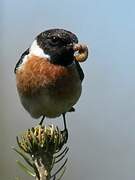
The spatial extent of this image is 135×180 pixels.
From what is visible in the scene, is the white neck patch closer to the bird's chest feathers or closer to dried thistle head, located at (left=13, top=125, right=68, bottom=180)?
the bird's chest feathers

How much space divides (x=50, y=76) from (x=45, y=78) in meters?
0.02

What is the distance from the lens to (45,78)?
2.12 meters

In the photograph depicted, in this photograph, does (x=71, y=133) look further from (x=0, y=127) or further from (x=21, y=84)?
(x=21, y=84)

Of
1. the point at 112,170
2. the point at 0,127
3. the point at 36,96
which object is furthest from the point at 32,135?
the point at 112,170

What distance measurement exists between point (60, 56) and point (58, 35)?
0.43 ft

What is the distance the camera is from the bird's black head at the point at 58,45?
2.05m

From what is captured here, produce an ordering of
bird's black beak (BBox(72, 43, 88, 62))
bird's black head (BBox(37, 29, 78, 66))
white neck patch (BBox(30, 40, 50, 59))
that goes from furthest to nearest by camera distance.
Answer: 1. white neck patch (BBox(30, 40, 50, 59))
2. bird's black head (BBox(37, 29, 78, 66))
3. bird's black beak (BBox(72, 43, 88, 62))

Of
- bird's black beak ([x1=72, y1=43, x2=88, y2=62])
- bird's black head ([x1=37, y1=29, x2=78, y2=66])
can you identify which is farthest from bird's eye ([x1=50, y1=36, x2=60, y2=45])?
bird's black beak ([x1=72, y1=43, x2=88, y2=62])

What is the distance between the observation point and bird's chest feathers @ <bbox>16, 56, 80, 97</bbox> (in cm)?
211

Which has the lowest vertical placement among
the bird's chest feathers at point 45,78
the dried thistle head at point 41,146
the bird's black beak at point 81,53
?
the dried thistle head at point 41,146

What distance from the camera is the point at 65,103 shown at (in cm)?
218

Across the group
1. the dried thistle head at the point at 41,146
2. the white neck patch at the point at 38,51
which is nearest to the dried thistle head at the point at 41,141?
the dried thistle head at the point at 41,146

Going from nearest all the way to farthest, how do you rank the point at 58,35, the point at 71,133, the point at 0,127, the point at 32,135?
1. the point at 32,135
2. the point at 58,35
3. the point at 0,127
4. the point at 71,133

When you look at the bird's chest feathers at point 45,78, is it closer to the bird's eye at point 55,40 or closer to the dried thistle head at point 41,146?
the bird's eye at point 55,40
